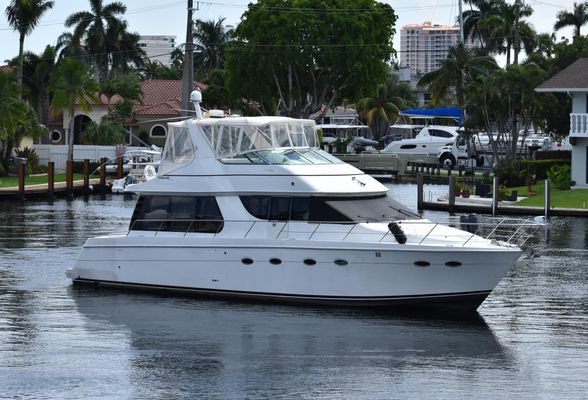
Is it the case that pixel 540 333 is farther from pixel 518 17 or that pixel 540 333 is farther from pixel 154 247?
pixel 518 17

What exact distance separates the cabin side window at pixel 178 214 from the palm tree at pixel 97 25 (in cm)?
7556

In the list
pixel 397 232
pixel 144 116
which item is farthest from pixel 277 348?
pixel 144 116

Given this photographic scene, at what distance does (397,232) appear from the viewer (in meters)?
26.5

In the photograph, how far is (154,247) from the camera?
28.7m

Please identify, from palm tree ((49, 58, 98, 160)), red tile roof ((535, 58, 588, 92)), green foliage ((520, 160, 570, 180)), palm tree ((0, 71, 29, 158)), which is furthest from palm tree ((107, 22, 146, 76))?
red tile roof ((535, 58, 588, 92))

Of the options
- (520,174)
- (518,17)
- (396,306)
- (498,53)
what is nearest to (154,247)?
(396,306)

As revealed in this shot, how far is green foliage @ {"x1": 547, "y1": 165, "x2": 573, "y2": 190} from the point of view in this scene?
5775cm

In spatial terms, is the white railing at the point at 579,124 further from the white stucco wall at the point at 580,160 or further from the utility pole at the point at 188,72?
the utility pole at the point at 188,72

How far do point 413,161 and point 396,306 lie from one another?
57149 mm

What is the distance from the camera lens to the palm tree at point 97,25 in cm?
10244

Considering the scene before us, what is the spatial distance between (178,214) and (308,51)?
60.6 m

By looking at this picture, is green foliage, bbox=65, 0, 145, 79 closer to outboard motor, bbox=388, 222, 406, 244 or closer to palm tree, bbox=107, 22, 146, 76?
palm tree, bbox=107, 22, 146, 76

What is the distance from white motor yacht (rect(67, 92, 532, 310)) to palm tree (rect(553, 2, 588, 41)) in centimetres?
6958

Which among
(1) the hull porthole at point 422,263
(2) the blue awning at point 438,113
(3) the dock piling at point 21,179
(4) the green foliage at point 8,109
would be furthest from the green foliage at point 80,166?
(1) the hull porthole at point 422,263
